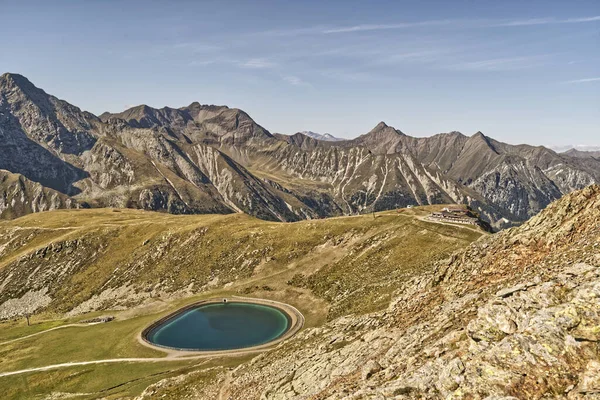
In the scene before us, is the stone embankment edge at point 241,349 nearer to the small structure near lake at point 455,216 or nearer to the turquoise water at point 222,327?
the turquoise water at point 222,327

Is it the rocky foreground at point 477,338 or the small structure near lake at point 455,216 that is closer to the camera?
the rocky foreground at point 477,338

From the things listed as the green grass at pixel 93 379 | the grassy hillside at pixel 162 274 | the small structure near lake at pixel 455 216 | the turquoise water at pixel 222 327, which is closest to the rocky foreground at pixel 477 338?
the green grass at pixel 93 379

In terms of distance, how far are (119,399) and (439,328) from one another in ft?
177

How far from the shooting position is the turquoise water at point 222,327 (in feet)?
A: 285

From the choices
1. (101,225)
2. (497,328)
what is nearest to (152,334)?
(497,328)

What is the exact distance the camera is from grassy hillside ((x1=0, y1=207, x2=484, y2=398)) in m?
81.0

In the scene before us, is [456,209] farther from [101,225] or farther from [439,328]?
[101,225]

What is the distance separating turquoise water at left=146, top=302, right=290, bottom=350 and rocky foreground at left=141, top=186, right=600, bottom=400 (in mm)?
26643

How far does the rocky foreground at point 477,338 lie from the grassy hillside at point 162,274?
20876 mm

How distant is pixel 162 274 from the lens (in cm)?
13712

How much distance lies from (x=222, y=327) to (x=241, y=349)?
19.1 meters

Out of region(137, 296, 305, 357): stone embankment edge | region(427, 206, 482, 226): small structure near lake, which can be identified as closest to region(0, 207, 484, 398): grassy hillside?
region(137, 296, 305, 357): stone embankment edge

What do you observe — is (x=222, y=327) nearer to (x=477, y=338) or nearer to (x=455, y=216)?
(x=477, y=338)

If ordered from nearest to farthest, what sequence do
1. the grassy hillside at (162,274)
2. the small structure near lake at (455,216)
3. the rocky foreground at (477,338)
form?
1. the rocky foreground at (477,338)
2. the grassy hillside at (162,274)
3. the small structure near lake at (455,216)
